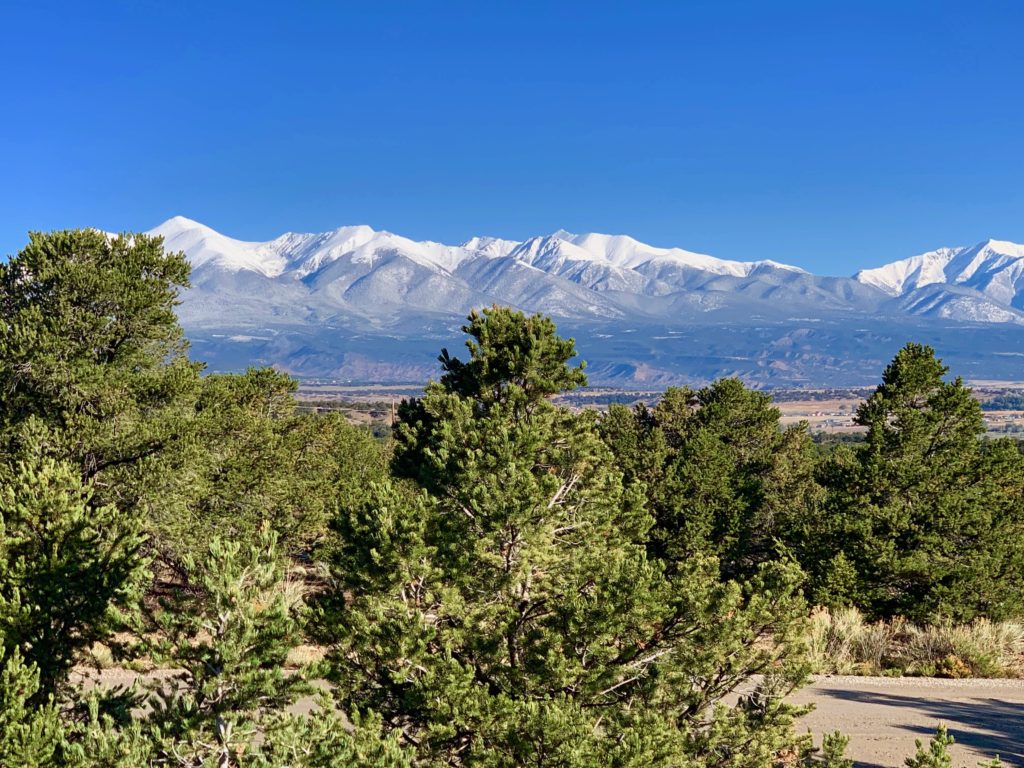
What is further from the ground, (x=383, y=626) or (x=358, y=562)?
(x=358, y=562)

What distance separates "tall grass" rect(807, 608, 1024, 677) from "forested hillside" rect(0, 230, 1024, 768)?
0.99m

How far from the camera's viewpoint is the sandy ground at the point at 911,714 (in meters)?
14.0

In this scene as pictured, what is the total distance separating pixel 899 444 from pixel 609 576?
16.9 meters

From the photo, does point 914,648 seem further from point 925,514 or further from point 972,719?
point 972,719

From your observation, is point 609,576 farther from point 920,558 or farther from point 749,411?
point 749,411

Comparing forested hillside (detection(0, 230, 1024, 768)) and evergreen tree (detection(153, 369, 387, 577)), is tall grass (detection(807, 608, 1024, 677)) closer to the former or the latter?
forested hillside (detection(0, 230, 1024, 768))

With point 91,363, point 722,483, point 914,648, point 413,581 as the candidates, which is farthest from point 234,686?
point 722,483

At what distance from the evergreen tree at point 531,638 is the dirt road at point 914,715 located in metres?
5.35

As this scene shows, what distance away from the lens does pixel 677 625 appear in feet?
33.3

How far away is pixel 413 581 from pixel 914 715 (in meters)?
12.1

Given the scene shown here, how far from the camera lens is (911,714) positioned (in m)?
16.0

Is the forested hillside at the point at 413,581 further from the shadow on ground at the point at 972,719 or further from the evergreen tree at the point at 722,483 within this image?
the evergreen tree at the point at 722,483

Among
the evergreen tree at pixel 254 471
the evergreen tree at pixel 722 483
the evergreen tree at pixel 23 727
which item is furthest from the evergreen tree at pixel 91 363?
the evergreen tree at pixel 722 483

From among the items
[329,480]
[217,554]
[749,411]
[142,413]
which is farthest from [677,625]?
[749,411]
